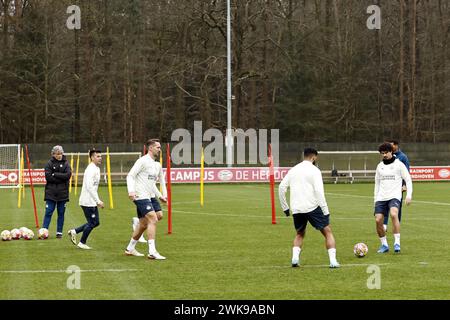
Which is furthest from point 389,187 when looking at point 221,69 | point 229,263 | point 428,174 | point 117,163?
point 221,69

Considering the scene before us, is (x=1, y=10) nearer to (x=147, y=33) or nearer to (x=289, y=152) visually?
(x=147, y=33)

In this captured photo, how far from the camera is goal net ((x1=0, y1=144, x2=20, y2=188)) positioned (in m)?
46.0

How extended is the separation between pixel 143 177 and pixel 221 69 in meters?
47.8

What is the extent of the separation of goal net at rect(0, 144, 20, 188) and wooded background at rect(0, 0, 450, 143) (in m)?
14.2

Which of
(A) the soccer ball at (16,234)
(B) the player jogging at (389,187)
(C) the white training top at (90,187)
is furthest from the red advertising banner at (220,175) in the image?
(B) the player jogging at (389,187)

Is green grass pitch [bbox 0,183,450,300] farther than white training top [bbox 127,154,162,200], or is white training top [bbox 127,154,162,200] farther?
white training top [bbox 127,154,162,200]

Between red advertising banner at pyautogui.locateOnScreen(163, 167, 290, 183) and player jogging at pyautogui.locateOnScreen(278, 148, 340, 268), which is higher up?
player jogging at pyautogui.locateOnScreen(278, 148, 340, 268)

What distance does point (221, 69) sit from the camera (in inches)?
2461

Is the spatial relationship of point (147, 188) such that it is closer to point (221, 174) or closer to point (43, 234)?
point (43, 234)

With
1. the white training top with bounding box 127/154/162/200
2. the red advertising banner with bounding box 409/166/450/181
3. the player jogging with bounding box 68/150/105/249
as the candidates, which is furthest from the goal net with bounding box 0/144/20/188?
the white training top with bounding box 127/154/162/200

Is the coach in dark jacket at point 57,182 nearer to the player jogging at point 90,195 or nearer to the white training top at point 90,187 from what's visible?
the player jogging at point 90,195

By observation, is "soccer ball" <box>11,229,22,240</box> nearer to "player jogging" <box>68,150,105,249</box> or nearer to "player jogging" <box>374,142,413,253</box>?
"player jogging" <box>68,150,105,249</box>
